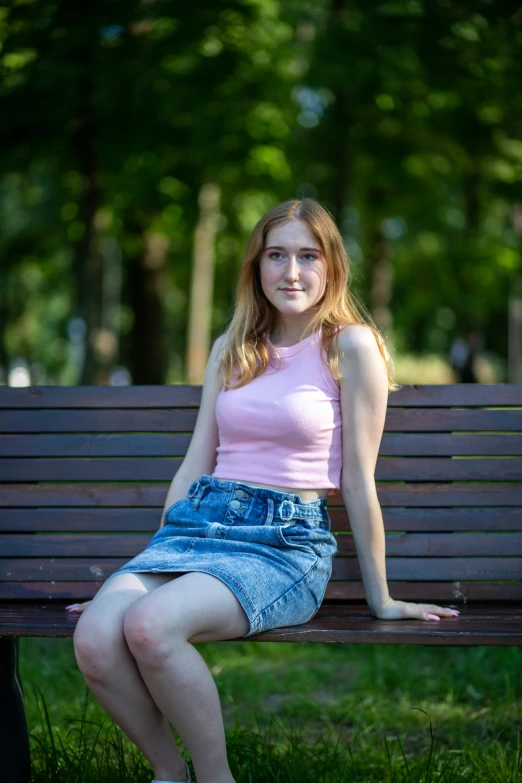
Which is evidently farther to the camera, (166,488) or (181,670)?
(166,488)

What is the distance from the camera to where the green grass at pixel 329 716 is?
293cm

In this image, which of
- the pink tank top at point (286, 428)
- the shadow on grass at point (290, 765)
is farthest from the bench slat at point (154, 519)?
the shadow on grass at point (290, 765)

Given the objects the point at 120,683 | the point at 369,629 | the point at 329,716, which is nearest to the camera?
the point at 120,683

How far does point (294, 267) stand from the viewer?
3037 millimetres

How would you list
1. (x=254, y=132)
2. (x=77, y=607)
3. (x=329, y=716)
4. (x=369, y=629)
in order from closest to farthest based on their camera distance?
(x=369, y=629) → (x=77, y=607) → (x=329, y=716) → (x=254, y=132)

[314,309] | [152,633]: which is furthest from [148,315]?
[152,633]

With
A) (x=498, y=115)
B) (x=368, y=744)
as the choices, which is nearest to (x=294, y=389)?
(x=368, y=744)

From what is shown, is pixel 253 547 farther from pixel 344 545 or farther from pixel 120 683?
pixel 344 545

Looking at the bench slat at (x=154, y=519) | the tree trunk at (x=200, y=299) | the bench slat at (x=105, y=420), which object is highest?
the tree trunk at (x=200, y=299)

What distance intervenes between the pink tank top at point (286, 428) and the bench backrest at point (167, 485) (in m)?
0.36

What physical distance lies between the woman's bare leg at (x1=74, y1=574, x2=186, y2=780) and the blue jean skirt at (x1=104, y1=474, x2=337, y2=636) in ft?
0.64

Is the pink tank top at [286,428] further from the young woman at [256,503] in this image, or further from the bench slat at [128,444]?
the bench slat at [128,444]

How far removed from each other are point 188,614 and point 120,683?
0.27 metres

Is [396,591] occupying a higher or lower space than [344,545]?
lower
